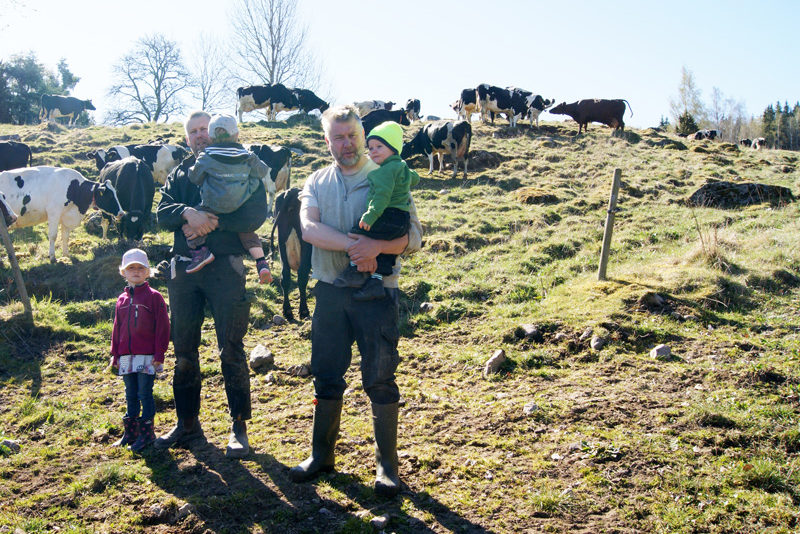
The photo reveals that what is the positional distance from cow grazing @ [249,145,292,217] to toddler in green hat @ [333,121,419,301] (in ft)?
35.3

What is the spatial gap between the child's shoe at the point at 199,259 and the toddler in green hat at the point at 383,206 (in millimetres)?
987

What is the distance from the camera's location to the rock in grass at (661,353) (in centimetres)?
527

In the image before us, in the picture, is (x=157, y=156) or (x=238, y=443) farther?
(x=157, y=156)

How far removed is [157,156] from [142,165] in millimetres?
3332

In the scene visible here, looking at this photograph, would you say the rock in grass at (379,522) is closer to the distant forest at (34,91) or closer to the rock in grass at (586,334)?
the rock in grass at (586,334)

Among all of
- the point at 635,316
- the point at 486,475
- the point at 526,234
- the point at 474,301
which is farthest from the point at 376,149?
the point at 526,234

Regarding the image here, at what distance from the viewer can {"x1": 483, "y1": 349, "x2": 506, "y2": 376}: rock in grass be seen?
541 cm

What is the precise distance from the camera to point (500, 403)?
185 inches

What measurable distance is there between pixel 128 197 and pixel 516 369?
908 centimetres

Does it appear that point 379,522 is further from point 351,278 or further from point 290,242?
point 290,242

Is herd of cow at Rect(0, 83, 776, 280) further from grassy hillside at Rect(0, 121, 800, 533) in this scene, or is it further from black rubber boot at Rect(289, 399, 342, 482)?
black rubber boot at Rect(289, 399, 342, 482)

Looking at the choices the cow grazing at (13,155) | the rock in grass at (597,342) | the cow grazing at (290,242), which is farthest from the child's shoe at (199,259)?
the cow grazing at (13,155)

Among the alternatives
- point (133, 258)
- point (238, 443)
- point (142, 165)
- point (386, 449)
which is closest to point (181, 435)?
point (238, 443)

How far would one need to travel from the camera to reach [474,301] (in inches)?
299
